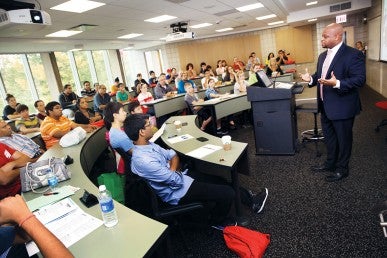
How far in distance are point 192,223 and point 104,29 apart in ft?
22.3

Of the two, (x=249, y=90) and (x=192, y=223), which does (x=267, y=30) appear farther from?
(x=192, y=223)

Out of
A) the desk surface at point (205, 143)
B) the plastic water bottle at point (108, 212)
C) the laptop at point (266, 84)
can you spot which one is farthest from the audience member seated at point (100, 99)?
the plastic water bottle at point (108, 212)

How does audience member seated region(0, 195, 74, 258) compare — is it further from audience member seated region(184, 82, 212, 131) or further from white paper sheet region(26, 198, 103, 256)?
audience member seated region(184, 82, 212, 131)

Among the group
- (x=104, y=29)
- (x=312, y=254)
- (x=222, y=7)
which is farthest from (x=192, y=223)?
(x=104, y=29)

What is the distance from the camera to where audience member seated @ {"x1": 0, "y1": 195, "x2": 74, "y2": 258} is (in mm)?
1041

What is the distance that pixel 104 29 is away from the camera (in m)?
7.47

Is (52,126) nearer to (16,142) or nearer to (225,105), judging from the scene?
(16,142)

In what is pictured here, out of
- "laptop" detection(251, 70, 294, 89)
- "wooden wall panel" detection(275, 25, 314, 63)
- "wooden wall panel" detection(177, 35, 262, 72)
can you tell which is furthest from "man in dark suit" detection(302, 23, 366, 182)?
"wooden wall panel" detection(177, 35, 262, 72)

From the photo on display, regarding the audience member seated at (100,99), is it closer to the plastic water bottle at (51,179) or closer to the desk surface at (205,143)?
the desk surface at (205,143)

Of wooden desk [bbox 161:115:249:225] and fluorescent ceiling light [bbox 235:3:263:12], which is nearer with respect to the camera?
wooden desk [bbox 161:115:249:225]

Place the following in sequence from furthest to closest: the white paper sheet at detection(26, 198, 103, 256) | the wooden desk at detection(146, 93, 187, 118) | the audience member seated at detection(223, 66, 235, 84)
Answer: the audience member seated at detection(223, 66, 235, 84) < the wooden desk at detection(146, 93, 187, 118) < the white paper sheet at detection(26, 198, 103, 256)

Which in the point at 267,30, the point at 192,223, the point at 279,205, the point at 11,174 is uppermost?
the point at 267,30

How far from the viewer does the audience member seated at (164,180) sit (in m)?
2.01

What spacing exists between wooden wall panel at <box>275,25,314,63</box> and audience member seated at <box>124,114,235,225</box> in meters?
12.9
